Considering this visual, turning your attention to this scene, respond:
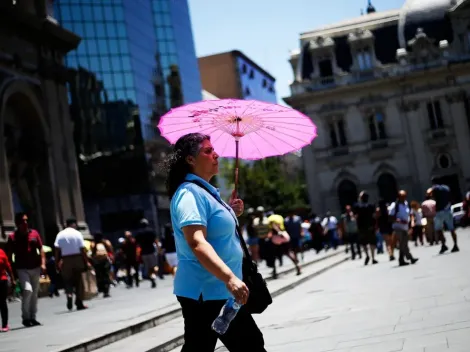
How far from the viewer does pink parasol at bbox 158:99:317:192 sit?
632cm

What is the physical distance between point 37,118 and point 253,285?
26574 millimetres

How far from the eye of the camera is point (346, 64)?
207 ft

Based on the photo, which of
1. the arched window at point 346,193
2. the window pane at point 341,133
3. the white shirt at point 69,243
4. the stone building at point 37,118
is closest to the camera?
the white shirt at point 69,243

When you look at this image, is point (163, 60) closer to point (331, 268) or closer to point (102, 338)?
point (331, 268)

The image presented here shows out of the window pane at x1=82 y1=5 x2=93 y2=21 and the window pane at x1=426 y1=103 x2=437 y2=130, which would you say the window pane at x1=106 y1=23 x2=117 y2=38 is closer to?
the window pane at x1=82 y1=5 x2=93 y2=21

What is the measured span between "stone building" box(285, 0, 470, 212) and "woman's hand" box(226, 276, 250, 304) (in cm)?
5638

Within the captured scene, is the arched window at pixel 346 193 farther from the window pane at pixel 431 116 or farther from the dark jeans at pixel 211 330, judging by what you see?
the dark jeans at pixel 211 330

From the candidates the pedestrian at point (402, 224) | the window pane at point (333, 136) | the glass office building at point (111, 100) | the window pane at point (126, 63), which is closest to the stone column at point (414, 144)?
the window pane at point (333, 136)

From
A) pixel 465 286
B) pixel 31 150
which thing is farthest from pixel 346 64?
pixel 465 286

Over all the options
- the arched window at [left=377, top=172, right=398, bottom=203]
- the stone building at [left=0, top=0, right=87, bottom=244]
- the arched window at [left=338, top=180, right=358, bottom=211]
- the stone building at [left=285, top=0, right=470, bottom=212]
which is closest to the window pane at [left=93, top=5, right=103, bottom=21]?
the stone building at [left=285, top=0, right=470, bottom=212]

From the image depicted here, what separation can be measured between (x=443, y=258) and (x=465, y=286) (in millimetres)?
8032

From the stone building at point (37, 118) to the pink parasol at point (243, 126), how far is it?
22.2 m

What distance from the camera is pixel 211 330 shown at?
196 inches

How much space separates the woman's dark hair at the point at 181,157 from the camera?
5.23 m
